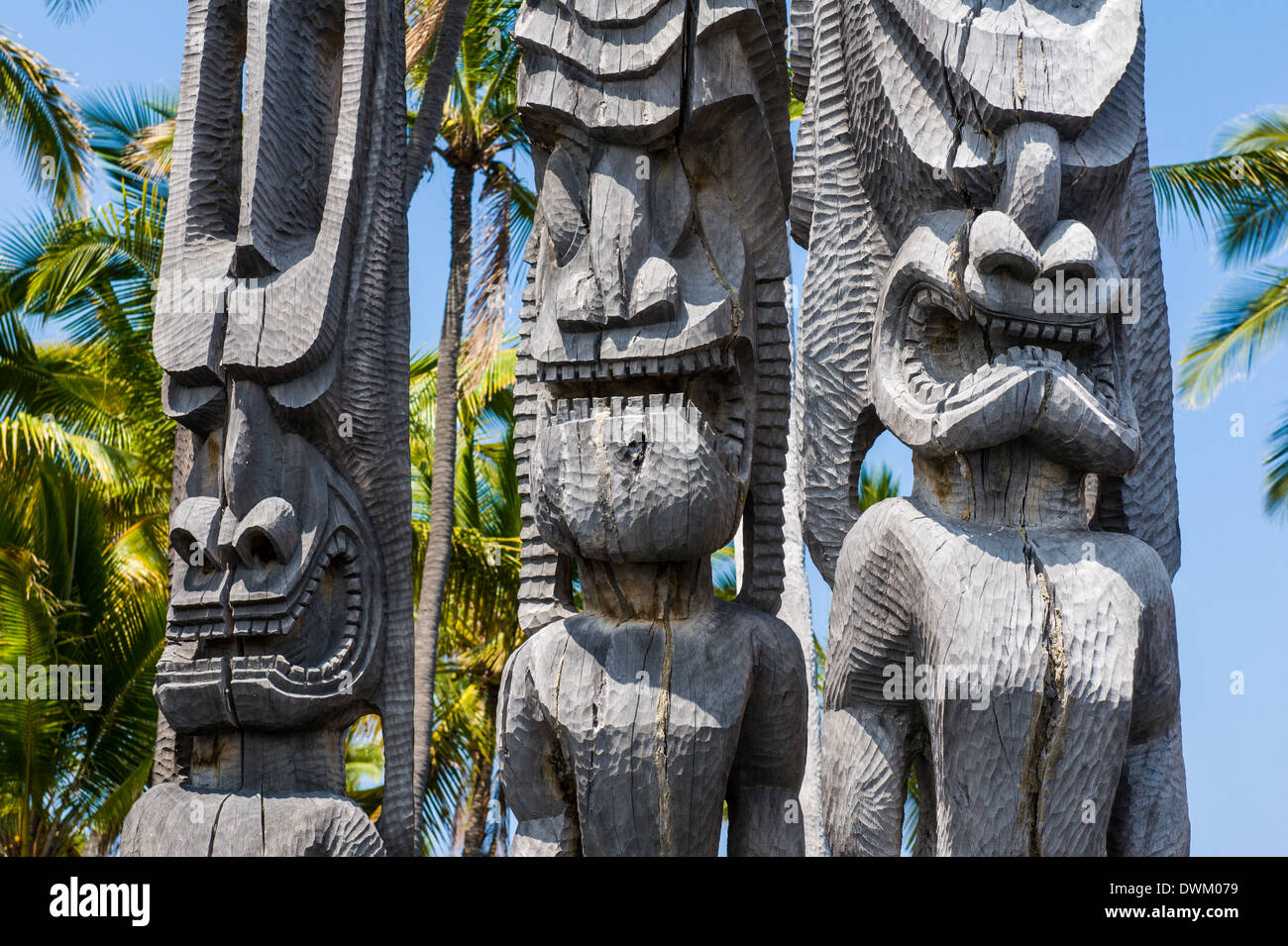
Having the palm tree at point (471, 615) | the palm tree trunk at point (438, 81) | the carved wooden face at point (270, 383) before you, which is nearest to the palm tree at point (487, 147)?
the palm tree at point (471, 615)

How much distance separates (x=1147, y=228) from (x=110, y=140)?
1609cm

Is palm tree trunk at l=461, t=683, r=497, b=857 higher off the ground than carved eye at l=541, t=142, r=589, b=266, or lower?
lower

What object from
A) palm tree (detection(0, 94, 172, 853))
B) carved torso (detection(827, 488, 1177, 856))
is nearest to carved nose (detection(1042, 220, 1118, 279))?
carved torso (detection(827, 488, 1177, 856))

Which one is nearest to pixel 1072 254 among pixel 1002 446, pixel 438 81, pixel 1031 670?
pixel 1002 446

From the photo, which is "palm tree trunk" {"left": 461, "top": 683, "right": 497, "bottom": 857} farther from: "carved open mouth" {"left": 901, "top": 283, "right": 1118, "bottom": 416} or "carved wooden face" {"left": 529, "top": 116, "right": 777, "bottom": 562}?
"carved open mouth" {"left": 901, "top": 283, "right": 1118, "bottom": 416}

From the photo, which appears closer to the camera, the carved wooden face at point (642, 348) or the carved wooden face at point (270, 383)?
the carved wooden face at point (642, 348)

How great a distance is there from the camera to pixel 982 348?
3.71 metres

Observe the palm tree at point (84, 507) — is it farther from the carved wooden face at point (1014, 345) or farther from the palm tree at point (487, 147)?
the carved wooden face at point (1014, 345)

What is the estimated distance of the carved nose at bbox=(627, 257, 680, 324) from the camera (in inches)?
145

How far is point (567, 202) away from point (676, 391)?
56cm

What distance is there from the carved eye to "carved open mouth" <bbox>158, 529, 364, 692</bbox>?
4.69 feet

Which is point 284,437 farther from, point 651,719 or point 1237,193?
point 1237,193

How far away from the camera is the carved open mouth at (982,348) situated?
3578mm
